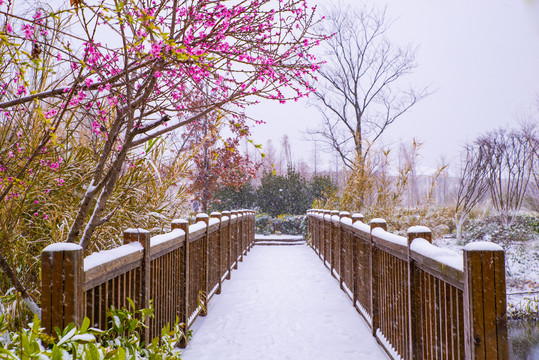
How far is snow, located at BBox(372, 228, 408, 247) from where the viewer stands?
3.01 metres

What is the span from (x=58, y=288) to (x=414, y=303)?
244 centimetres

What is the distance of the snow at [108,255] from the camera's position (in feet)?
6.39

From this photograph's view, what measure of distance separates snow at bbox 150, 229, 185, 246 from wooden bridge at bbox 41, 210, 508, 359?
1 cm

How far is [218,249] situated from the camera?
19.6ft

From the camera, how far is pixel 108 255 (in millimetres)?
2170

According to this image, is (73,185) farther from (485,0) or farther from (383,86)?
(383,86)

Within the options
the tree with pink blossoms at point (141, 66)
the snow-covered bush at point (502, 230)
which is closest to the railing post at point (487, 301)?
the tree with pink blossoms at point (141, 66)

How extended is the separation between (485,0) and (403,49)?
687 inches

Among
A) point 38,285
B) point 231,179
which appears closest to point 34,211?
point 38,285

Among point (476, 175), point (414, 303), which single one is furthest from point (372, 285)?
point (476, 175)

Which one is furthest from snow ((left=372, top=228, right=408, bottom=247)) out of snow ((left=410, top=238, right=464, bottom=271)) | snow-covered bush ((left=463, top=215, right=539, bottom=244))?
snow-covered bush ((left=463, top=215, right=539, bottom=244))

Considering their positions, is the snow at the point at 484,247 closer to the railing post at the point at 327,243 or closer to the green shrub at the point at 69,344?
the green shrub at the point at 69,344

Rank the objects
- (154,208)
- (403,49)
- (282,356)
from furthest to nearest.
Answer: (403,49), (154,208), (282,356)

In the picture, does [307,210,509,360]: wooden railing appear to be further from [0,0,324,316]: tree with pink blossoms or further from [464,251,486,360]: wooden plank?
[0,0,324,316]: tree with pink blossoms
